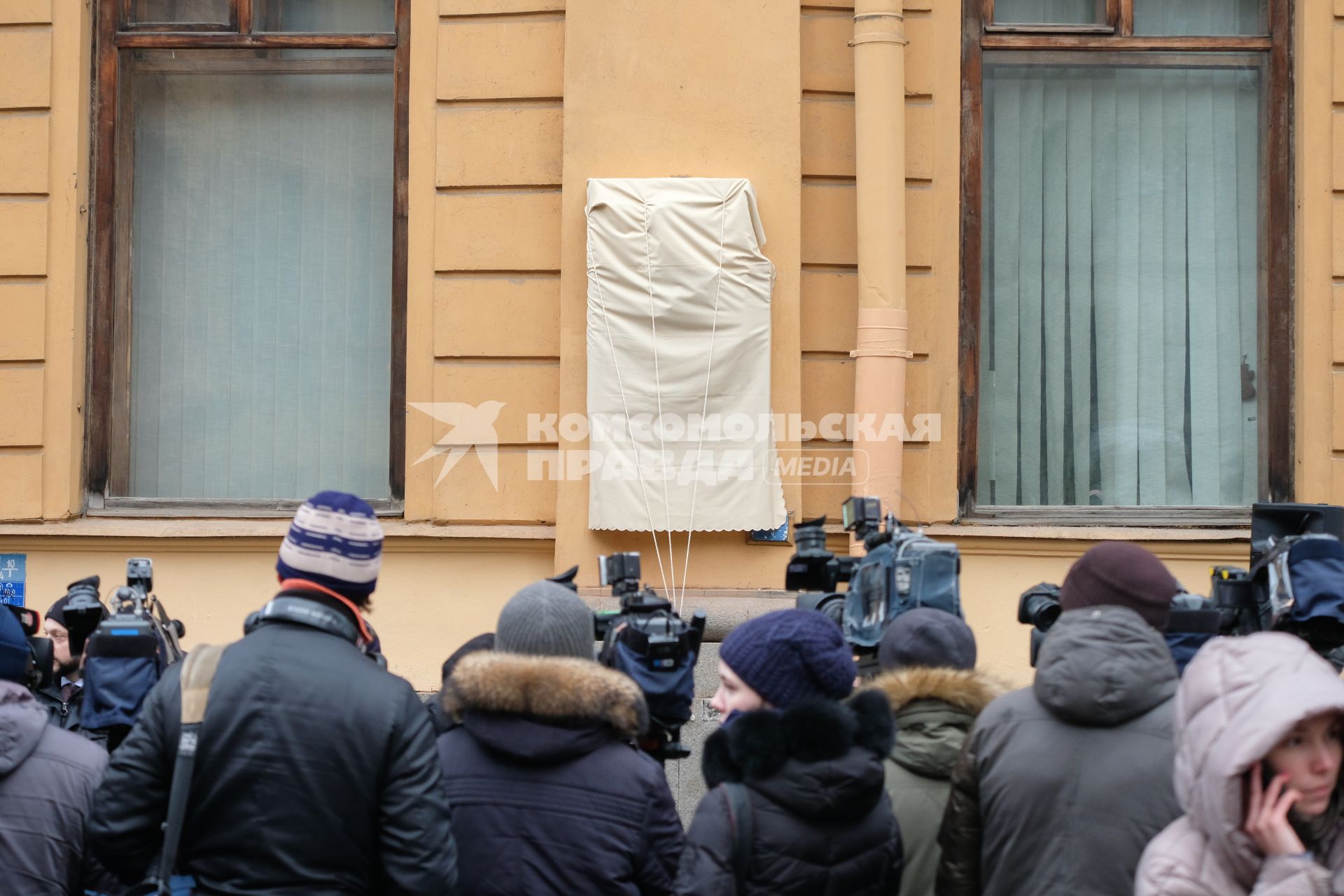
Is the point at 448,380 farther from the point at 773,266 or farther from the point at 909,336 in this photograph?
the point at 909,336

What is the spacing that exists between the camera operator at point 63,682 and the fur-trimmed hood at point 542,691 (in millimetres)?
Answer: 1922

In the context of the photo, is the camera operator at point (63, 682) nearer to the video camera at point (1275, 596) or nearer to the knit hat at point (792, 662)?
the knit hat at point (792, 662)

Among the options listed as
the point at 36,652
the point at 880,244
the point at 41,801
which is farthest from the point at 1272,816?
the point at 880,244

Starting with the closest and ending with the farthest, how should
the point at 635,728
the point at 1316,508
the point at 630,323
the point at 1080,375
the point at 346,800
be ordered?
the point at 346,800, the point at 635,728, the point at 1316,508, the point at 630,323, the point at 1080,375

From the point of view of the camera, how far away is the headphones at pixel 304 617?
283cm

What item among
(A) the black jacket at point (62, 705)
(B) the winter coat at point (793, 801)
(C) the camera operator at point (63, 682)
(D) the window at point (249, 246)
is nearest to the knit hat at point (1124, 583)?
(B) the winter coat at point (793, 801)

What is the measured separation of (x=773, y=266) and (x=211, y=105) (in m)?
3.10

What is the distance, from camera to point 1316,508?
4.25 m

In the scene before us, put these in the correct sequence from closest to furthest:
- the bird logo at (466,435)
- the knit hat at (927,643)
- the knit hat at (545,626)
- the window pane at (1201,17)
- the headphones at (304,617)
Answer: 1. the headphones at (304,617)
2. the knit hat at (545,626)
3. the knit hat at (927,643)
4. the bird logo at (466,435)
5. the window pane at (1201,17)

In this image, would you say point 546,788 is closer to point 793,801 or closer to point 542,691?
point 542,691

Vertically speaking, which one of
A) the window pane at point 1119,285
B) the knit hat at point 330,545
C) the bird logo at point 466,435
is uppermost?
the window pane at point 1119,285

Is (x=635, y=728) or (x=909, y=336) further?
(x=909, y=336)

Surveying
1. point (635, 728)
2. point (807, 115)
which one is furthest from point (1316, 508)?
point (807, 115)

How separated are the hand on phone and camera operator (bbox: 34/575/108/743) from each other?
3.41 meters
